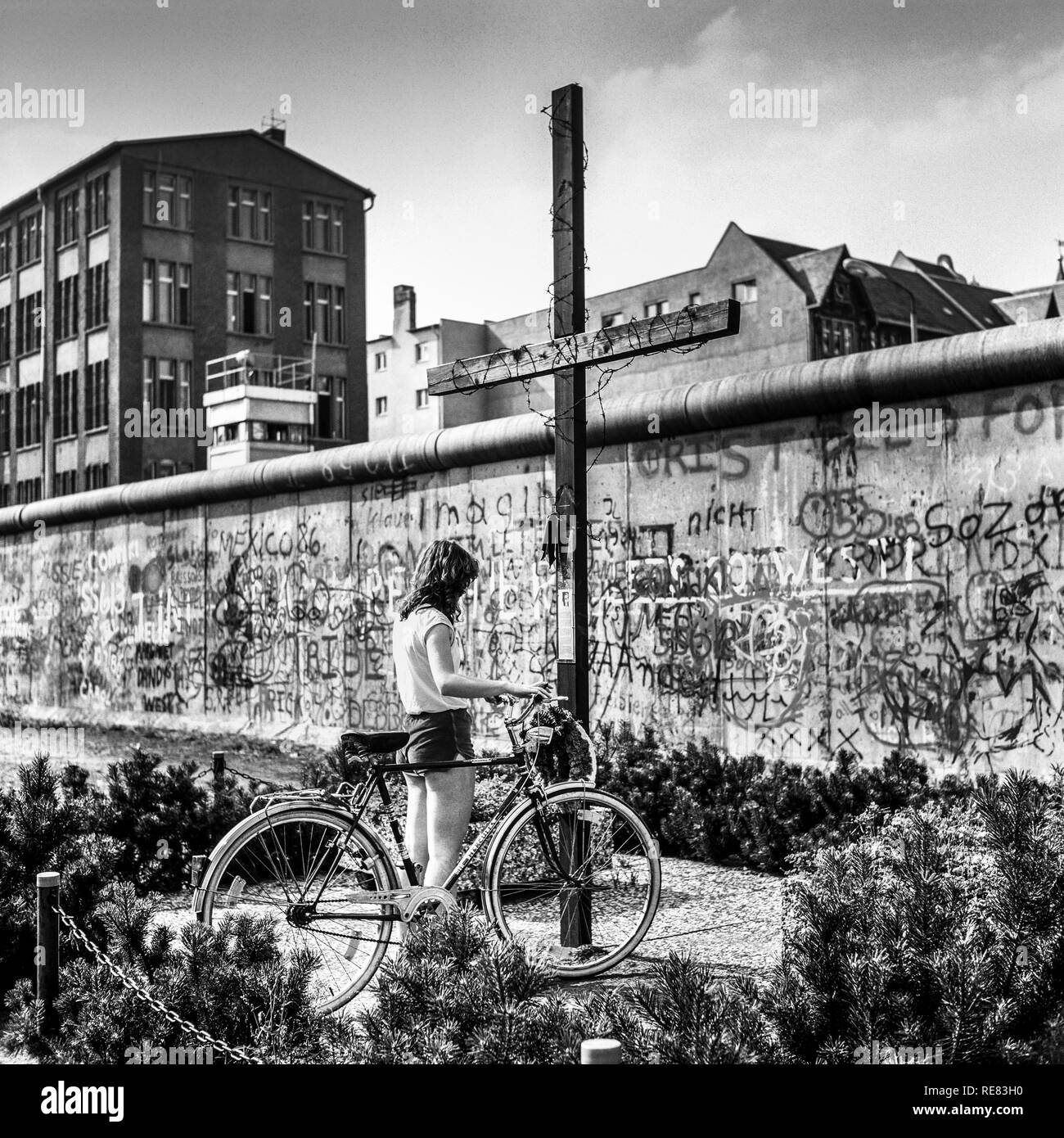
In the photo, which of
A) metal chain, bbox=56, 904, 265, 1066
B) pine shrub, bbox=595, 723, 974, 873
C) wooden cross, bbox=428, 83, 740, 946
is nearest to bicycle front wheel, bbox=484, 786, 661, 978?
wooden cross, bbox=428, 83, 740, 946

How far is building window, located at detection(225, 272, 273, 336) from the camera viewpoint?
5116cm

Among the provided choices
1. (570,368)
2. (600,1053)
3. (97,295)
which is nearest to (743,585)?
(570,368)

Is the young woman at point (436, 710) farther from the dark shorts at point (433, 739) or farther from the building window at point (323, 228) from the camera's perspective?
the building window at point (323, 228)

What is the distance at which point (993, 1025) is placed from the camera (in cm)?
376

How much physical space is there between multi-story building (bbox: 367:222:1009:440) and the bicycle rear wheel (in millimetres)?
46447

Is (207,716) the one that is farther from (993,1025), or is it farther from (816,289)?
(816,289)

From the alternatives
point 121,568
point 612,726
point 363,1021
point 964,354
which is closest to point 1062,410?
point 964,354

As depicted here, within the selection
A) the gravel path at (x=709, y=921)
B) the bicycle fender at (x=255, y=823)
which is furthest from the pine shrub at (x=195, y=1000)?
the gravel path at (x=709, y=921)

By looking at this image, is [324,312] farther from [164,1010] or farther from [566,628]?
[164,1010]

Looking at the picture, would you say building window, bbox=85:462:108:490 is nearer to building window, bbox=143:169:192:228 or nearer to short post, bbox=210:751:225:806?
building window, bbox=143:169:192:228

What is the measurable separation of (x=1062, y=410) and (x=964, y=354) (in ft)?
2.51

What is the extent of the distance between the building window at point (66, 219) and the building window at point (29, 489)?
30.2 feet

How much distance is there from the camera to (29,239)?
53.6 metres
